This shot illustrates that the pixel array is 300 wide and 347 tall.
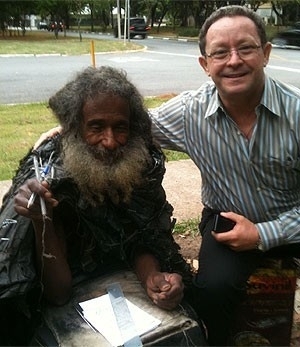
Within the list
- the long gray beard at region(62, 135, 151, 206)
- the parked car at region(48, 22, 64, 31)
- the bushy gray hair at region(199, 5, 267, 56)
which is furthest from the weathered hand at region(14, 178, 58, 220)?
the parked car at region(48, 22, 64, 31)

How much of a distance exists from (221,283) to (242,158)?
60 cm

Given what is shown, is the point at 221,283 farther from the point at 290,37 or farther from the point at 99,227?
the point at 290,37

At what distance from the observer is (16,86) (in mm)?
12016

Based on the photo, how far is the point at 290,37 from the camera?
49.0ft

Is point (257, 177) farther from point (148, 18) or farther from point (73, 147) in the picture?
point (148, 18)

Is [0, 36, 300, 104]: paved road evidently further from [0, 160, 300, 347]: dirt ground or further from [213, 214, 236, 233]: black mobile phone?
[213, 214, 236, 233]: black mobile phone

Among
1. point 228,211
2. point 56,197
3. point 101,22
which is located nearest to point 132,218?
point 56,197

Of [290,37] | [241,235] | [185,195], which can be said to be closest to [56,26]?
[290,37]

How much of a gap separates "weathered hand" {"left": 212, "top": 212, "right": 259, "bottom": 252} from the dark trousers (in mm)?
101

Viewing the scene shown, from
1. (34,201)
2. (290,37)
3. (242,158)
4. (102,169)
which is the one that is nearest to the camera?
(34,201)

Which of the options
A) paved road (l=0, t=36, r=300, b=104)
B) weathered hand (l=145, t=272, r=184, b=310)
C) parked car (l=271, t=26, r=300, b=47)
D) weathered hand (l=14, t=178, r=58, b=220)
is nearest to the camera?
weathered hand (l=14, t=178, r=58, b=220)

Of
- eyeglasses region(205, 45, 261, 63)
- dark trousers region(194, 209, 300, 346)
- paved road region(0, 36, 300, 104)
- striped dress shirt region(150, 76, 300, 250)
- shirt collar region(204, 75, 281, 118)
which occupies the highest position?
eyeglasses region(205, 45, 261, 63)

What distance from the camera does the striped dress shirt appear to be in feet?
8.70

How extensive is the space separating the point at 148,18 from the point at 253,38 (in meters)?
39.8
